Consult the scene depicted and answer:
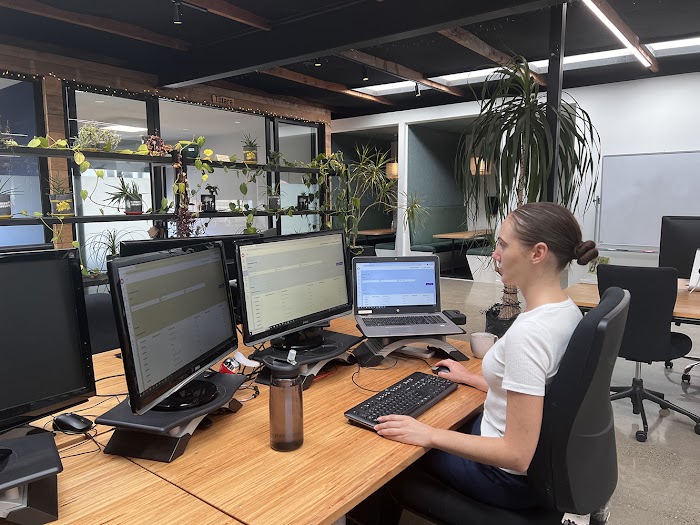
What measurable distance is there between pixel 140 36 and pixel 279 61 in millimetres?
1409

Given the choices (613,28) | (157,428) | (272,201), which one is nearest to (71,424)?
(157,428)

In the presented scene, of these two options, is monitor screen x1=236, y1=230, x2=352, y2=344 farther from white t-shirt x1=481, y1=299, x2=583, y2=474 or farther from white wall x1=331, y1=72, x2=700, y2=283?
white wall x1=331, y1=72, x2=700, y2=283

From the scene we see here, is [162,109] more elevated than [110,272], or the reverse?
[162,109]

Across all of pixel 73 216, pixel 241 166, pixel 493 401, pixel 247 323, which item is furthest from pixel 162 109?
pixel 493 401

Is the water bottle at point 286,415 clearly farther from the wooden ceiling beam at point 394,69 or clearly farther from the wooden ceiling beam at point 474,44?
the wooden ceiling beam at point 394,69

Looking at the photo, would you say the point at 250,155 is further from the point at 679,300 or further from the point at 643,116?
the point at 643,116

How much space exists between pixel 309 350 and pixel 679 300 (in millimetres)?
2705

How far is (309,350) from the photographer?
6.06 ft

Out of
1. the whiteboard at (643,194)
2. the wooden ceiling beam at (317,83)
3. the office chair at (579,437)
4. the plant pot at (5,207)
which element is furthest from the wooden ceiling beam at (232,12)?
the whiteboard at (643,194)

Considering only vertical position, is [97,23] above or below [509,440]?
above

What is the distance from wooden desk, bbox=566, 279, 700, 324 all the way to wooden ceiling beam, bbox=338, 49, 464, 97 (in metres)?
3.27

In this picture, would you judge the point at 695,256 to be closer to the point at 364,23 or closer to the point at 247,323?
the point at 364,23

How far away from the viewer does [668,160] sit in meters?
5.94

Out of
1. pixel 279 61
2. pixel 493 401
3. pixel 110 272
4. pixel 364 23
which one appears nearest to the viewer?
pixel 110 272
